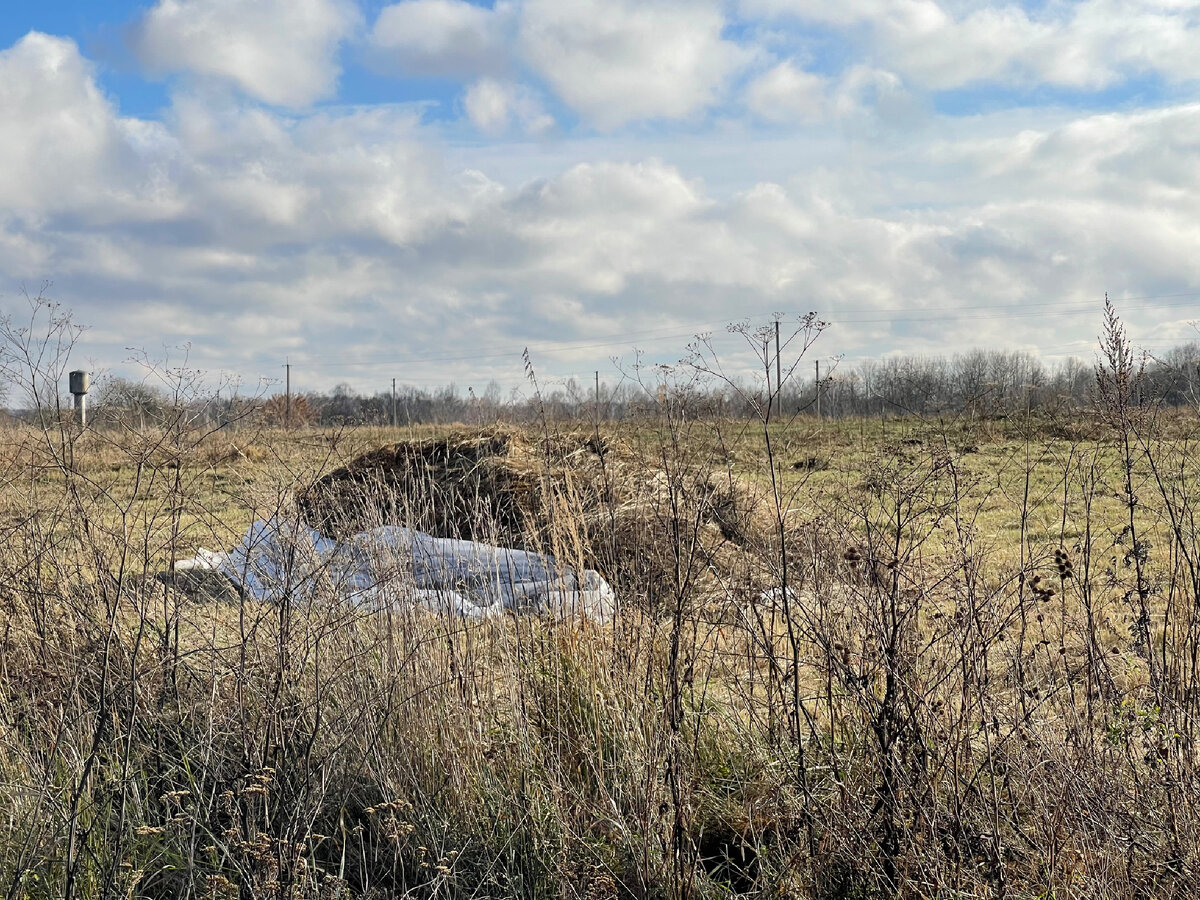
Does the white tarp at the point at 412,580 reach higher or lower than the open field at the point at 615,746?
higher

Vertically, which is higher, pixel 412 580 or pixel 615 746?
pixel 412 580

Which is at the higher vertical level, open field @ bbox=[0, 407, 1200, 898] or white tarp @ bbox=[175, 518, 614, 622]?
white tarp @ bbox=[175, 518, 614, 622]

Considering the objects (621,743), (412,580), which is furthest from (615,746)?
(412,580)

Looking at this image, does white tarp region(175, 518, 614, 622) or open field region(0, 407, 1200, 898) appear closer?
open field region(0, 407, 1200, 898)

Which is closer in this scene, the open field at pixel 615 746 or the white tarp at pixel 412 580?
the open field at pixel 615 746

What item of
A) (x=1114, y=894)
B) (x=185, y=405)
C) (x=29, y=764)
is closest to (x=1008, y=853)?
(x=1114, y=894)

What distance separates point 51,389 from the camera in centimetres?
355

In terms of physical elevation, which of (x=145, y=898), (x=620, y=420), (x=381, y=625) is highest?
(x=620, y=420)

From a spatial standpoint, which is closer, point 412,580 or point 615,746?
point 615,746

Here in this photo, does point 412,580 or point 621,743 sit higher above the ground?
point 412,580

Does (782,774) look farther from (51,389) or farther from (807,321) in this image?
(51,389)

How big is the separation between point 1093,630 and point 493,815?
177cm

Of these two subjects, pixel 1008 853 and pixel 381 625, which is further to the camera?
pixel 381 625

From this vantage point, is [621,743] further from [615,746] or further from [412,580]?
[412,580]
